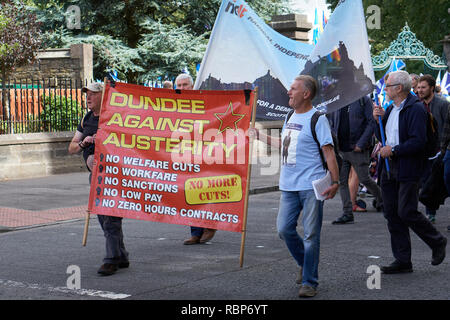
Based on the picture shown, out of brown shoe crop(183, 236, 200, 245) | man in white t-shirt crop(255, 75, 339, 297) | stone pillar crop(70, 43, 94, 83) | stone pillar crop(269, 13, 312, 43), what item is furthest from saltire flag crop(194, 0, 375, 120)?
stone pillar crop(70, 43, 94, 83)

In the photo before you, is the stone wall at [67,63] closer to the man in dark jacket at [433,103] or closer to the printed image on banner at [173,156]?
the man in dark jacket at [433,103]

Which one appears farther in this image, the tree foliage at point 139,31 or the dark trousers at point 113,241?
the tree foliage at point 139,31

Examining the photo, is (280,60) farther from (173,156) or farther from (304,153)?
(304,153)

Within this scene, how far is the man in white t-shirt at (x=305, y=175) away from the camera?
5.90 meters

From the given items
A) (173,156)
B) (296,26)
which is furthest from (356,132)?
(296,26)

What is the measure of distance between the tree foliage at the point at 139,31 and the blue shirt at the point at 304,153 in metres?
22.8

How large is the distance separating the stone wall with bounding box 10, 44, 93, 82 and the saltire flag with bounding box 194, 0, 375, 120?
59.1 feet

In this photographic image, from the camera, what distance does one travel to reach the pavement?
19.9 ft

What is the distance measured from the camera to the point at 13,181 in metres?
15.0

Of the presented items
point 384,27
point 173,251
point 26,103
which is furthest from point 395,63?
point 384,27

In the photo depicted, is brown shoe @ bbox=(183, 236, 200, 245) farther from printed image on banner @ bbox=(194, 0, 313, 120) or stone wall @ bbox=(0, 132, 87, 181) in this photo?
stone wall @ bbox=(0, 132, 87, 181)

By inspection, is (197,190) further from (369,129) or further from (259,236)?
(369,129)

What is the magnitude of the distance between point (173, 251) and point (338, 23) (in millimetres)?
3035

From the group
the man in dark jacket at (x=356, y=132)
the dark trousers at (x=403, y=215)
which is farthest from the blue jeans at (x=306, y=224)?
the man in dark jacket at (x=356, y=132)
